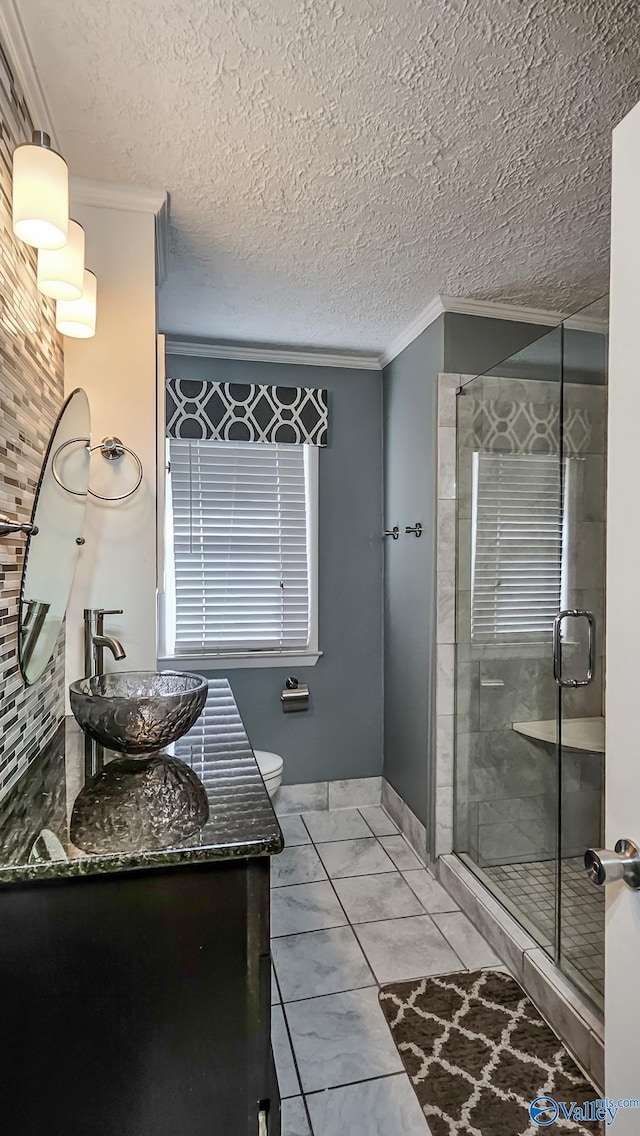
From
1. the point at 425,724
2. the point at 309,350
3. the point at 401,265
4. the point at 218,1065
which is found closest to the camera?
the point at 218,1065

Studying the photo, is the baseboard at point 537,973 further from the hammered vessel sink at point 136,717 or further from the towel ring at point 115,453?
the towel ring at point 115,453

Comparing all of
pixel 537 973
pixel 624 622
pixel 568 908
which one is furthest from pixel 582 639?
pixel 624 622

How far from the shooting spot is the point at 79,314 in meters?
1.52

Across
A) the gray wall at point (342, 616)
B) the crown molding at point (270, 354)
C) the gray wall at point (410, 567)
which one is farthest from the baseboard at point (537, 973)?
the crown molding at point (270, 354)

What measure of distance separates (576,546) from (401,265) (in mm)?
1232

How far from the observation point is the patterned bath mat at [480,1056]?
1.49 meters

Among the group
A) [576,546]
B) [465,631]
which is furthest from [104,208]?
[465,631]

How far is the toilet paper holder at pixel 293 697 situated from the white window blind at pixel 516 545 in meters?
1.05

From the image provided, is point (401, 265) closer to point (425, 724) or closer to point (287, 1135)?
point (425, 724)

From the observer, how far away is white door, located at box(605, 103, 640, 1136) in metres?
0.86

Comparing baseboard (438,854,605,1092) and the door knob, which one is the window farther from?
the door knob

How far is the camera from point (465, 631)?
8.59 ft

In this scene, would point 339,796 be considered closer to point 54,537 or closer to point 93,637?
point 93,637

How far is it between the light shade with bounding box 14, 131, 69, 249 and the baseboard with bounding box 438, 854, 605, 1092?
2213 millimetres
